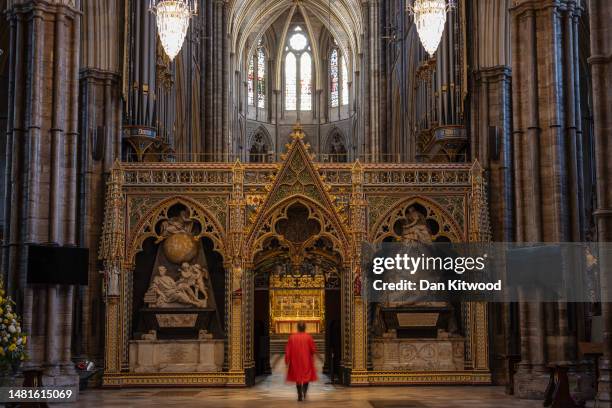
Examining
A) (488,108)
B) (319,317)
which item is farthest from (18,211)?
(319,317)

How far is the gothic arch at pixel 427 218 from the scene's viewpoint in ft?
76.3

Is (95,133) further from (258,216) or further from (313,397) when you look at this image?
(313,397)

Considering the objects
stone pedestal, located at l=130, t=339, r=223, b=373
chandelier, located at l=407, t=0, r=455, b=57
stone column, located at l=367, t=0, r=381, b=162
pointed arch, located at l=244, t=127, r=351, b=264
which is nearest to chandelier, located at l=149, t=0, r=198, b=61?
pointed arch, located at l=244, t=127, r=351, b=264

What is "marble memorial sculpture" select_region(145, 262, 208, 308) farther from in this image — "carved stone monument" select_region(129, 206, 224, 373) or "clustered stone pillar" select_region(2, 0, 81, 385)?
"clustered stone pillar" select_region(2, 0, 81, 385)

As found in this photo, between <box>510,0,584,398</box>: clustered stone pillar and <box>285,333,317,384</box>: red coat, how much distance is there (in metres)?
4.44

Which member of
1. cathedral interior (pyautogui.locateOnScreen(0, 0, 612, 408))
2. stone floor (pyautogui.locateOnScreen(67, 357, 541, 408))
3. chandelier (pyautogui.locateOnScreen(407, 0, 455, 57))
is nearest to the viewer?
stone floor (pyautogui.locateOnScreen(67, 357, 541, 408))

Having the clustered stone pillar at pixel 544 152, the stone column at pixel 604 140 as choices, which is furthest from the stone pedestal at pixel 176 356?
the stone column at pixel 604 140

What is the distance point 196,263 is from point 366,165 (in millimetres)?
5017

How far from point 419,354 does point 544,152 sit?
244 inches

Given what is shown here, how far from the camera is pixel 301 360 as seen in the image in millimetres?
19172

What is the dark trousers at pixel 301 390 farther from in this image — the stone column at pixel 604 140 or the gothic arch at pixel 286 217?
the stone column at pixel 604 140

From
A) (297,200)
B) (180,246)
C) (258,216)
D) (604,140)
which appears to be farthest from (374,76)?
(604,140)

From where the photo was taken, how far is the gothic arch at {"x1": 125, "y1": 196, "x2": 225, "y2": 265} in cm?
2308

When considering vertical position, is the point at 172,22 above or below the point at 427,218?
above
